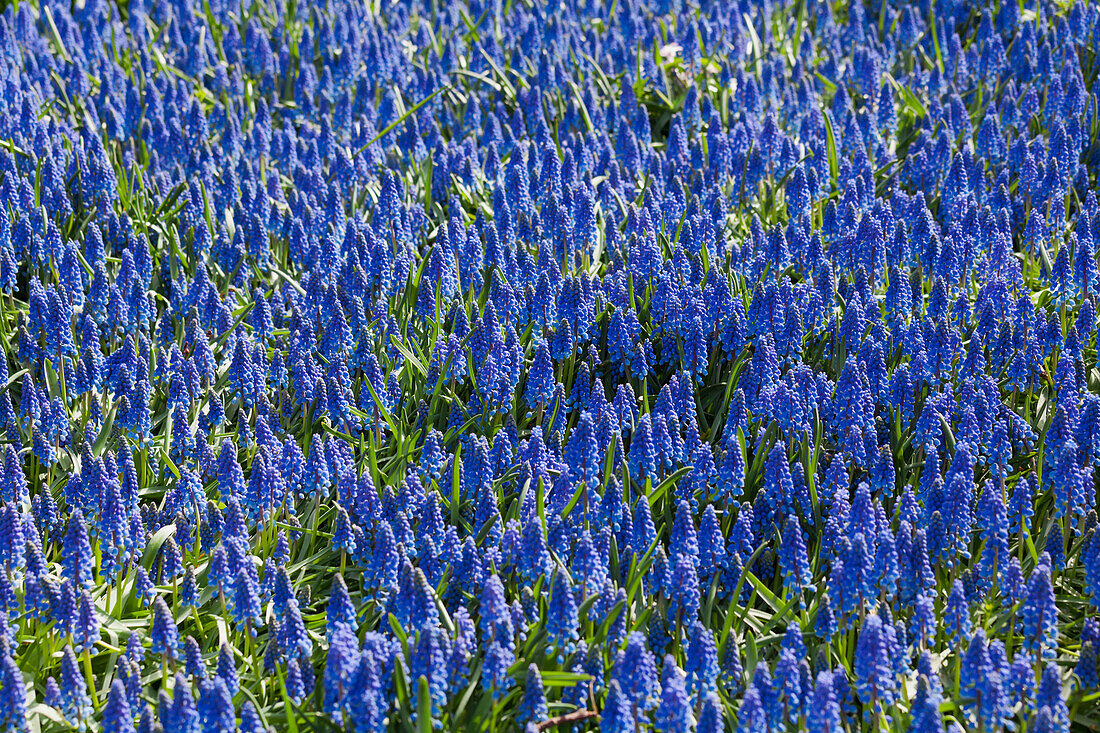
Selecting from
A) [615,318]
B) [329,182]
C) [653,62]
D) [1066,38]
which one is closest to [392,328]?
[615,318]

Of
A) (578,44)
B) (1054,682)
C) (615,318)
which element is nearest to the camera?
(1054,682)

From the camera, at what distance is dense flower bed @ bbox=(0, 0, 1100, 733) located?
3.82 m

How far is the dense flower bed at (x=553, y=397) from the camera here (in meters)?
3.82

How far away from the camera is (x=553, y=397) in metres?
5.54

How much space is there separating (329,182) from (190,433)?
10.9 ft

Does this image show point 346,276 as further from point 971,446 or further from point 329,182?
point 971,446

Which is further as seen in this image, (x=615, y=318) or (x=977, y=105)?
(x=977, y=105)

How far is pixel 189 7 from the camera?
11734 mm

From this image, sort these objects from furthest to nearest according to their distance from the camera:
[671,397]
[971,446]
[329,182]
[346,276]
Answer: [329,182]
[346,276]
[671,397]
[971,446]

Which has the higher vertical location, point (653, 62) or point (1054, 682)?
point (653, 62)

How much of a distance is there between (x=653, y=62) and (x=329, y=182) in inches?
136

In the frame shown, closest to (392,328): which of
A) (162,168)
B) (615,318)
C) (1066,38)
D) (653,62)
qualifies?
(615,318)

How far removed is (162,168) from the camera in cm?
828

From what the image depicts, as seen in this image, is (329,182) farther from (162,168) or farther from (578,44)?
(578,44)
